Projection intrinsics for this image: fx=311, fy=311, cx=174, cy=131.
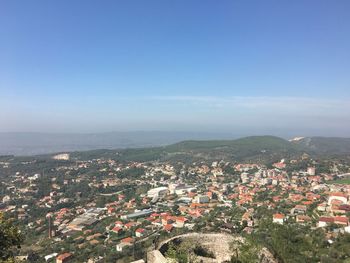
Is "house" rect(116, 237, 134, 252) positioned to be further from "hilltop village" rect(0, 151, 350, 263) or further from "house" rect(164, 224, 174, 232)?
"house" rect(164, 224, 174, 232)

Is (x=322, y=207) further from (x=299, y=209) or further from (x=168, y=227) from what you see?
(x=168, y=227)

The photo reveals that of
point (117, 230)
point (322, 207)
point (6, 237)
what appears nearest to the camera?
point (6, 237)

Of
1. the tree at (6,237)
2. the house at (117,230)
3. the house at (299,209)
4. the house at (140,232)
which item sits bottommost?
the house at (117,230)

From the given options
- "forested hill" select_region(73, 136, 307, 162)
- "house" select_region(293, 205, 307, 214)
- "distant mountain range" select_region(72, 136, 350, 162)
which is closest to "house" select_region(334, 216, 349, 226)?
"house" select_region(293, 205, 307, 214)

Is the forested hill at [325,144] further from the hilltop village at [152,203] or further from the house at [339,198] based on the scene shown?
the house at [339,198]

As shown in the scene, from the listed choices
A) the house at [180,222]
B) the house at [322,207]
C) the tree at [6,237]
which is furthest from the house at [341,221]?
the tree at [6,237]

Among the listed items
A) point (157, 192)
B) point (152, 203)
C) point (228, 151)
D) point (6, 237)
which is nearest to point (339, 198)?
point (152, 203)
